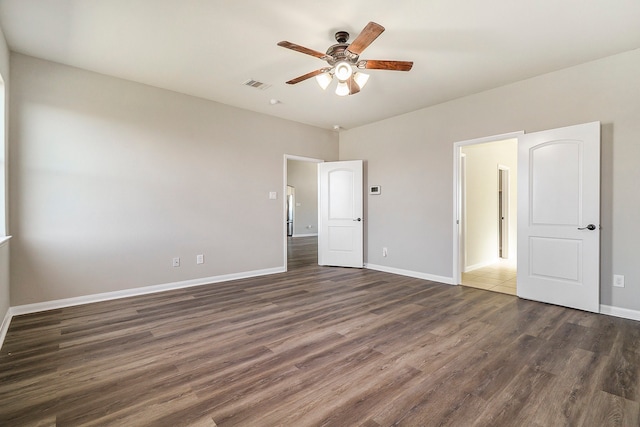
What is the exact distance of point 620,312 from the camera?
122 inches

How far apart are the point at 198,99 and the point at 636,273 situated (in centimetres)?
576

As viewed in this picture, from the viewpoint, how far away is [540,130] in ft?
11.9

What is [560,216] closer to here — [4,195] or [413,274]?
[413,274]

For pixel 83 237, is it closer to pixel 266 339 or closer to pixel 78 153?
pixel 78 153

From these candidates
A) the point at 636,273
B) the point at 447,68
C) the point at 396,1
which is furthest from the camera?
the point at 447,68

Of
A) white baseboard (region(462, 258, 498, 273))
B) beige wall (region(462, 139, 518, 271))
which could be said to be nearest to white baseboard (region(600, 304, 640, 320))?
white baseboard (region(462, 258, 498, 273))

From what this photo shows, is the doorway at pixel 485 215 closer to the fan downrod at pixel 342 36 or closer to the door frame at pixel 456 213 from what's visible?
the door frame at pixel 456 213

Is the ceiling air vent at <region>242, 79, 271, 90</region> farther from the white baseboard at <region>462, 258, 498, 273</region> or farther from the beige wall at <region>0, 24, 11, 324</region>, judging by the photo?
the white baseboard at <region>462, 258, 498, 273</region>

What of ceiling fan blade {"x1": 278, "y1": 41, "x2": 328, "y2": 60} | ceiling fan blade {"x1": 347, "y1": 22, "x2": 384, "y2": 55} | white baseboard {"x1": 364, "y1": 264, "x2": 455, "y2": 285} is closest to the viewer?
ceiling fan blade {"x1": 347, "y1": 22, "x2": 384, "y2": 55}

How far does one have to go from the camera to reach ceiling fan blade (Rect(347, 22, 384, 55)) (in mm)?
2137

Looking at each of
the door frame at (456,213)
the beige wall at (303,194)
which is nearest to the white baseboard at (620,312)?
the door frame at (456,213)

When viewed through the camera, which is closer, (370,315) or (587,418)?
(587,418)

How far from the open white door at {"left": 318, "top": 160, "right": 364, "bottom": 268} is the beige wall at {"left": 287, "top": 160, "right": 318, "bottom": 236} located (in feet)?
18.9

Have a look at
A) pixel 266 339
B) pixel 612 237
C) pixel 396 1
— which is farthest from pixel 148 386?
pixel 612 237
